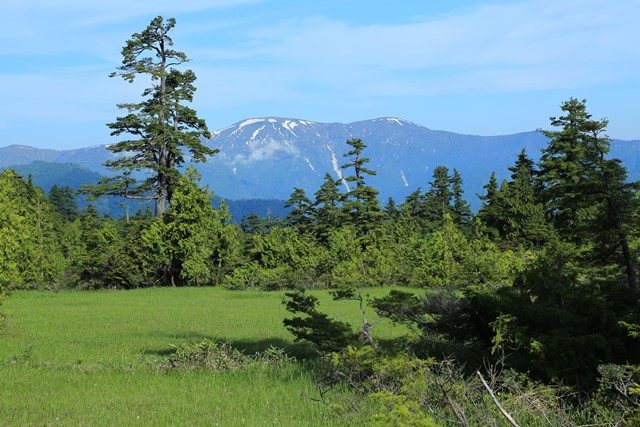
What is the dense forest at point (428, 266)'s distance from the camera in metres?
7.86

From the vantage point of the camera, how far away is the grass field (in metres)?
7.75

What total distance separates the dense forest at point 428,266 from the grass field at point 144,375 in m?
0.75

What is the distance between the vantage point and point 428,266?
31.4 metres

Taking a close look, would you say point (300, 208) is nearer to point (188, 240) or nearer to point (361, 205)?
point (361, 205)

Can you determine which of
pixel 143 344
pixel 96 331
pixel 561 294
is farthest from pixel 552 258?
pixel 96 331

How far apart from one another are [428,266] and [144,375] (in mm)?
22337

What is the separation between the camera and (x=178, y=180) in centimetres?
3622

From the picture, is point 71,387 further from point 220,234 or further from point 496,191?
point 496,191

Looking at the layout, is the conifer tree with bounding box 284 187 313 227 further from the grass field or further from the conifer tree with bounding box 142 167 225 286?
the grass field

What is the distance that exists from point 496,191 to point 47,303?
88.6 feet

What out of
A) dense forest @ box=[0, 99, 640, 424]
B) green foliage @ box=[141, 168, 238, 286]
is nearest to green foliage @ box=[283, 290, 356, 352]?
dense forest @ box=[0, 99, 640, 424]

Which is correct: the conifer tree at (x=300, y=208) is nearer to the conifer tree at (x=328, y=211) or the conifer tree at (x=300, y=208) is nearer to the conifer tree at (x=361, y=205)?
the conifer tree at (x=328, y=211)

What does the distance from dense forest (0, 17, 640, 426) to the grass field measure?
750 mm

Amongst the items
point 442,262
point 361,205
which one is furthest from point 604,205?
point 361,205
